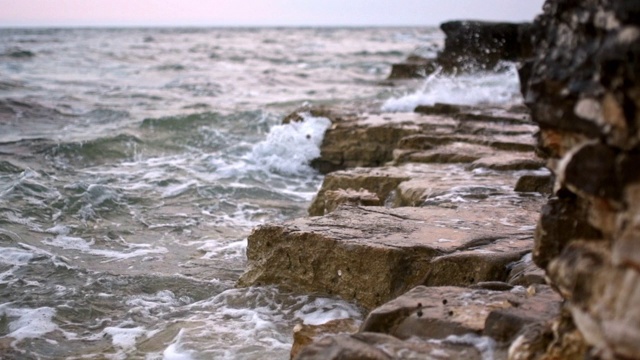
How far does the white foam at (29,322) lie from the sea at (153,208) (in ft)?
0.04

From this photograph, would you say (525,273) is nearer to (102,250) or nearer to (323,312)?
(323,312)

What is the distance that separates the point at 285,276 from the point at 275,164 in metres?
5.40

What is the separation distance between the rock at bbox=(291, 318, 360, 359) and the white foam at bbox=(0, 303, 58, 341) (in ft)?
6.12

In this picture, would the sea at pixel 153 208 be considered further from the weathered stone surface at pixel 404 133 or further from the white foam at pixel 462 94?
the weathered stone surface at pixel 404 133

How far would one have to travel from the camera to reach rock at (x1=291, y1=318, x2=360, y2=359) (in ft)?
10.4

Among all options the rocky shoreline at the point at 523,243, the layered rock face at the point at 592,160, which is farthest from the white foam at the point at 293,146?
the layered rock face at the point at 592,160

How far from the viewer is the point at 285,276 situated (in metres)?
4.47

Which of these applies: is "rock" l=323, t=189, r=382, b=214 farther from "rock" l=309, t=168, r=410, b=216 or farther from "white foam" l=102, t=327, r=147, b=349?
"white foam" l=102, t=327, r=147, b=349

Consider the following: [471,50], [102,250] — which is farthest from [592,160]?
[471,50]

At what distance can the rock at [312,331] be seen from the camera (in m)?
3.17

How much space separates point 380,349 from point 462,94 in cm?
1153

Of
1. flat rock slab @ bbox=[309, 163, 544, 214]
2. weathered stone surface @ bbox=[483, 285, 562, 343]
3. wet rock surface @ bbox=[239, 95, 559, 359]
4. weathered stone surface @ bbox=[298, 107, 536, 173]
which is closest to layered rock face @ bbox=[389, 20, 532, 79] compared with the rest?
weathered stone surface @ bbox=[298, 107, 536, 173]

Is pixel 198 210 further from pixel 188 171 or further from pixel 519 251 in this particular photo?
pixel 519 251

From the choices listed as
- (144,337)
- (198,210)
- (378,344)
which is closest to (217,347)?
(144,337)
